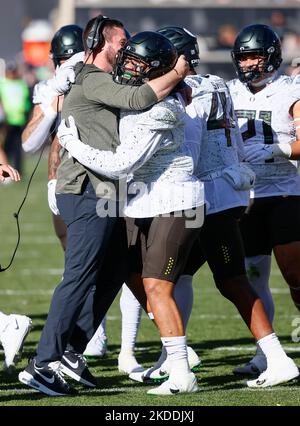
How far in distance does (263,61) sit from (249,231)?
39.8 inches

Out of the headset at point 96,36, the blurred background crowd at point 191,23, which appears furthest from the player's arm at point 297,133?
the blurred background crowd at point 191,23

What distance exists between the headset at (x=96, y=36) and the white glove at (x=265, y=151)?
1.11 m

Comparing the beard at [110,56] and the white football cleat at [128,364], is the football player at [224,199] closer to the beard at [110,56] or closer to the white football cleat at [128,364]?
the beard at [110,56]

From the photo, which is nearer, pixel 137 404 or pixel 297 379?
pixel 137 404

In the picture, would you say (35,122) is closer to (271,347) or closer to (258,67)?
(258,67)

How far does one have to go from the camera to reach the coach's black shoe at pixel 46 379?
5.64m

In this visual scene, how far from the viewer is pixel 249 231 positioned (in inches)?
264

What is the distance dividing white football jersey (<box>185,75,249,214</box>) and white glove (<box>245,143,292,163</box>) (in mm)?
280

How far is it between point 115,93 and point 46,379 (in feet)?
4.83

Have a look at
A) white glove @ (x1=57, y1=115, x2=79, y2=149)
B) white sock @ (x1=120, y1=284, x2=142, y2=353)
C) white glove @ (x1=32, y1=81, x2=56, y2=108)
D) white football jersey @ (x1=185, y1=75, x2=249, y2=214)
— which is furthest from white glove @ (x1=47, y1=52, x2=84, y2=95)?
white sock @ (x1=120, y1=284, x2=142, y2=353)

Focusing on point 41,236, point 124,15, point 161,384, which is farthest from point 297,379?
point 124,15

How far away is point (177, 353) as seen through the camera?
18.4ft

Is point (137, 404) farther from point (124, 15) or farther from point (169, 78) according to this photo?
point (124, 15)

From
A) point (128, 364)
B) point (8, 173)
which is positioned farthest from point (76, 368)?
point (8, 173)
